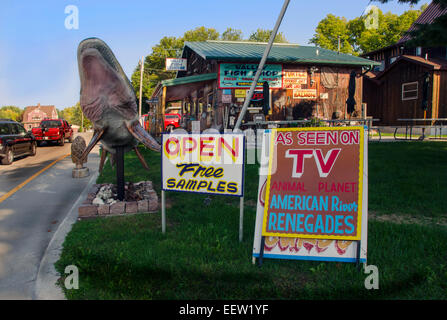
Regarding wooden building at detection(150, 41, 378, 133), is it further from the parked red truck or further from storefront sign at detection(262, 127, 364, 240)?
storefront sign at detection(262, 127, 364, 240)

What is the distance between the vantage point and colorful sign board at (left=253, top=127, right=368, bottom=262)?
347 centimetres

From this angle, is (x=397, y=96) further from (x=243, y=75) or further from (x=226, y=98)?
(x=226, y=98)

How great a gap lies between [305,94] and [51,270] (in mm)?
16659

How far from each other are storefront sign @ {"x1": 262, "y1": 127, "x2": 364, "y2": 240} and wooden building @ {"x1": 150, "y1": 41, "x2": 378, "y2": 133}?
12658mm

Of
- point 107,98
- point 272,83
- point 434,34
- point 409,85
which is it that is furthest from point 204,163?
point 409,85

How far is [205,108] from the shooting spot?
19.9 meters

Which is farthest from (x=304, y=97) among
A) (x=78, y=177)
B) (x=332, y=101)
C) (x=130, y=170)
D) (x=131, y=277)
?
(x=131, y=277)

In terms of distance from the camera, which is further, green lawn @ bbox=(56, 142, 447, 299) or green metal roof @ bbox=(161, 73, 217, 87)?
green metal roof @ bbox=(161, 73, 217, 87)

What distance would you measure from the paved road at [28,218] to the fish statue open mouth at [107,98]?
1.71 m

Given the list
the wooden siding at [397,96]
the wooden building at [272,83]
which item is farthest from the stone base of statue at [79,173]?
the wooden siding at [397,96]

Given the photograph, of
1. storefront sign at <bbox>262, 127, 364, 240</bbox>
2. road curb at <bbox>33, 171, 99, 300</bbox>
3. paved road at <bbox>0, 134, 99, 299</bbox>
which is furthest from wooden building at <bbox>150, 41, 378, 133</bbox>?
storefront sign at <bbox>262, 127, 364, 240</bbox>

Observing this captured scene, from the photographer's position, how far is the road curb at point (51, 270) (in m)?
3.18

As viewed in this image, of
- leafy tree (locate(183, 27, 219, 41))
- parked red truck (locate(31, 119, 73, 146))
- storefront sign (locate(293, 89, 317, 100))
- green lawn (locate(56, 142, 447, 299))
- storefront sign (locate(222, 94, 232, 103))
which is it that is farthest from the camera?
leafy tree (locate(183, 27, 219, 41))
